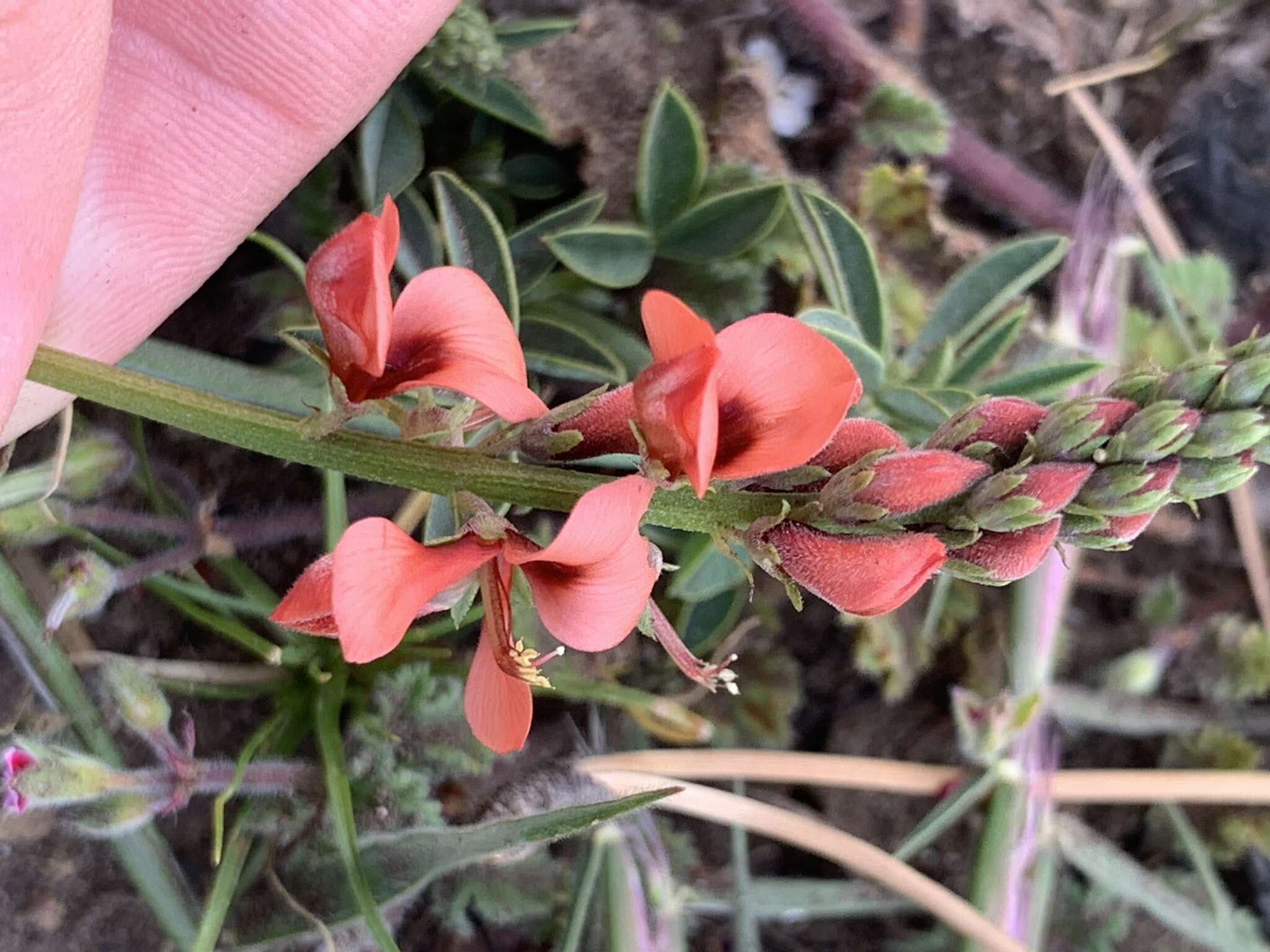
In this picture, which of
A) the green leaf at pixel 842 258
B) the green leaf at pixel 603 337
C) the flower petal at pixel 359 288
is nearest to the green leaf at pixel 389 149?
the green leaf at pixel 603 337

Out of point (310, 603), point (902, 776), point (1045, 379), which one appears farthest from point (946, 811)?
point (310, 603)

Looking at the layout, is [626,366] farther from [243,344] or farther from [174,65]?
[174,65]

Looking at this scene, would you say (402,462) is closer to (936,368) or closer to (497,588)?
(497,588)

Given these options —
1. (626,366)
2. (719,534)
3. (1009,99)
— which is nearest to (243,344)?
(626,366)

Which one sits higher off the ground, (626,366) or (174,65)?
(174,65)

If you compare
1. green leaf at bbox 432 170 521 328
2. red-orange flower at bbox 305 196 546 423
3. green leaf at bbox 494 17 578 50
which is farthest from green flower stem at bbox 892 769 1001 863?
green leaf at bbox 494 17 578 50

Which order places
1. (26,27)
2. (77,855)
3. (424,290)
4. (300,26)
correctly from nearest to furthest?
(424,290)
(26,27)
(300,26)
(77,855)

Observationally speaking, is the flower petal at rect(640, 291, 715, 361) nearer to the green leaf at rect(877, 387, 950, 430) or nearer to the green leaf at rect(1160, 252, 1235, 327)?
the green leaf at rect(877, 387, 950, 430)
